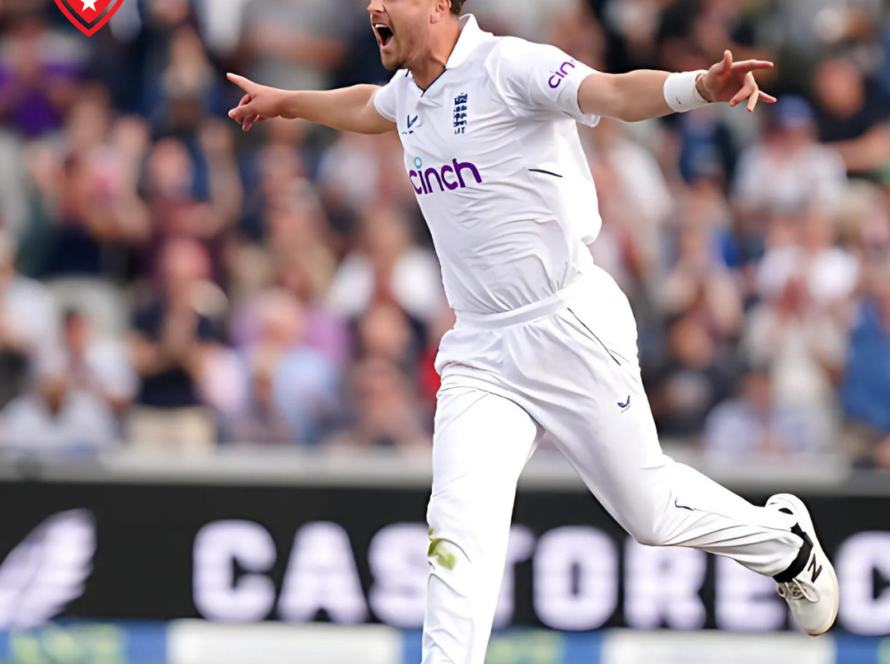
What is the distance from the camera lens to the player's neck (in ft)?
16.8

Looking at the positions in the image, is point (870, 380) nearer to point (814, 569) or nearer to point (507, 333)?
point (814, 569)

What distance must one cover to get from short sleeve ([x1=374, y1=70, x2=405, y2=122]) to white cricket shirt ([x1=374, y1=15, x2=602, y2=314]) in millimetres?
164

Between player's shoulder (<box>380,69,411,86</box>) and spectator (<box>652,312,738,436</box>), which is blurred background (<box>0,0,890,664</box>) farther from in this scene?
player's shoulder (<box>380,69,411,86</box>)

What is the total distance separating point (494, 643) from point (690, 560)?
1070 mm

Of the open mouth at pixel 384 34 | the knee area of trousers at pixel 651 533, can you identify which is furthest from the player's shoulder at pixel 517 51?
the knee area of trousers at pixel 651 533

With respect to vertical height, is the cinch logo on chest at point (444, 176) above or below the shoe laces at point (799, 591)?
above

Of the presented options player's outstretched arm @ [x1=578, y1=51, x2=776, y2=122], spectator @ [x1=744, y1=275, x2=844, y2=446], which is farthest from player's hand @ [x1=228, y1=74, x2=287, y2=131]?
spectator @ [x1=744, y1=275, x2=844, y2=446]

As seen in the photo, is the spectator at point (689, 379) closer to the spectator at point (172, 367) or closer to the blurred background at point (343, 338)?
the blurred background at point (343, 338)

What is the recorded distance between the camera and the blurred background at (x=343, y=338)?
25.5ft

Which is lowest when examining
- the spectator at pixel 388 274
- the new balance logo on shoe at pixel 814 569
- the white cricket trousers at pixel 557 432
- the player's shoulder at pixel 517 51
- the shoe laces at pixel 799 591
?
the shoe laces at pixel 799 591

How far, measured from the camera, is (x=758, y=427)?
8750 mm

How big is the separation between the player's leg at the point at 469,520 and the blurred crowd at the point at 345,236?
3.56 m

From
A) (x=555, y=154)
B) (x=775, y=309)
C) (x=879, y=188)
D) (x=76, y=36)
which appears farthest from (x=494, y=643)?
(x=76, y=36)

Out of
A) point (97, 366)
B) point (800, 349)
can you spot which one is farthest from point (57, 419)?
point (800, 349)
